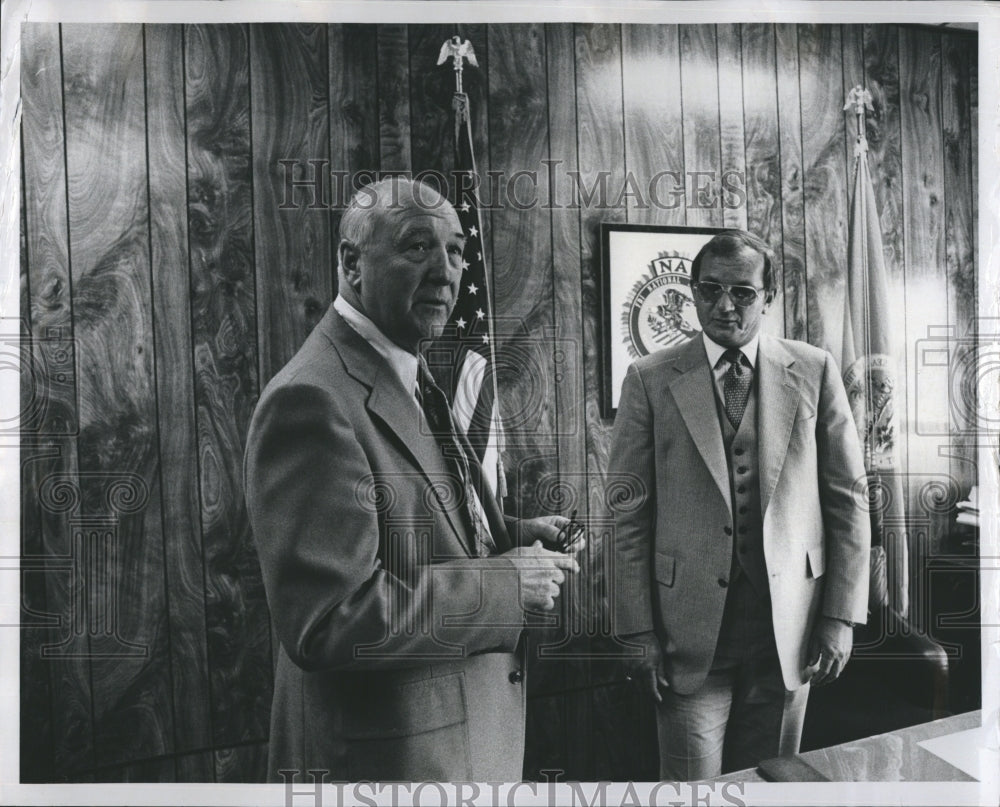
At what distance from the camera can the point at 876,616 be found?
5.97ft

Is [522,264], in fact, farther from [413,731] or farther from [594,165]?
[413,731]

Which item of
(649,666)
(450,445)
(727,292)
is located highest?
(727,292)

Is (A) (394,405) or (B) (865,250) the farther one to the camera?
(B) (865,250)

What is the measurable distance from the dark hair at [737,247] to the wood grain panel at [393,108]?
0.67 metres

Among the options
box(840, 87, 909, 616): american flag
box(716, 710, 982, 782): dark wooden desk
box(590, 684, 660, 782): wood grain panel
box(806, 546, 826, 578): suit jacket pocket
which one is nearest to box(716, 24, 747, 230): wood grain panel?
box(840, 87, 909, 616): american flag

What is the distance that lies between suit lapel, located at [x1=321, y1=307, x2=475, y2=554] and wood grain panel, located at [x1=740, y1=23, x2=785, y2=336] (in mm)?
788

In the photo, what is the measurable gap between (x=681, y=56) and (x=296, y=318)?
1.01 metres

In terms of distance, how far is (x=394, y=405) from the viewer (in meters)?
1.71

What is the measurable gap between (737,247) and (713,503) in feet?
1.84

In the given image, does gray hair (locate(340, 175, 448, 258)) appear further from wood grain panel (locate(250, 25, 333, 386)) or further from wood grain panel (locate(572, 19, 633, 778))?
wood grain panel (locate(572, 19, 633, 778))

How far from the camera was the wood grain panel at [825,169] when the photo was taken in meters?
1.80

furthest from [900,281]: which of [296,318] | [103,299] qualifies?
[103,299]

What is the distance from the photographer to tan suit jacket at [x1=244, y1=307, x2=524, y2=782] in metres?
1.69

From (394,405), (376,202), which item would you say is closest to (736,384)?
A: (394,405)
